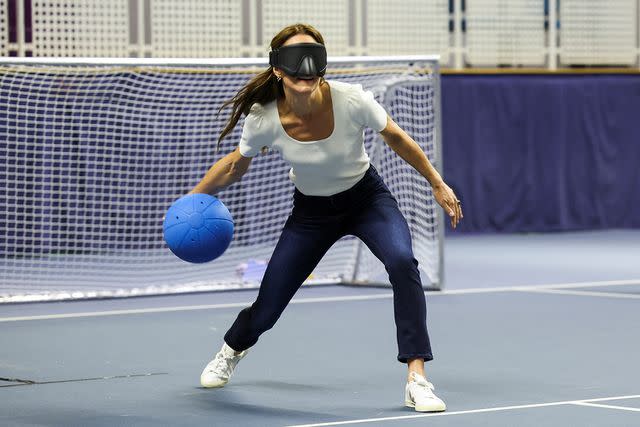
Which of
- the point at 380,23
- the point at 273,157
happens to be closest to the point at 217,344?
the point at 273,157

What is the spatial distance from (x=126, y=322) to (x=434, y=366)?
2711 millimetres

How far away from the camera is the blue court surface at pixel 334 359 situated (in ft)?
16.0

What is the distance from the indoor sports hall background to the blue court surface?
0.03 meters

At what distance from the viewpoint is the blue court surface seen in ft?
16.0

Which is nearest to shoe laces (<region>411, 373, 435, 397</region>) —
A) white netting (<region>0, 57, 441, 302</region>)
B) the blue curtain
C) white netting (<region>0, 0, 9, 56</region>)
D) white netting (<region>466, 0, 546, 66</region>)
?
white netting (<region>0, 57, 441, 302</region>)

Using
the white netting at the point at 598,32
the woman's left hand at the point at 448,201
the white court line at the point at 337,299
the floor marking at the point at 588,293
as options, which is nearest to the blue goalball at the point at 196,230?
the woman's left hand at the point at 448,201

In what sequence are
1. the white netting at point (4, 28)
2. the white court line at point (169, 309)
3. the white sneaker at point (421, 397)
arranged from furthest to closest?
the white netting at point (4, 28), the white court line at point (169, 309), the white sneaker at point (421, 397)

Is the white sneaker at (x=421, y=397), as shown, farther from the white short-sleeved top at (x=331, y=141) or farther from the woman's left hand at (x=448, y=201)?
the white short-sleeved top at (x=331, y=141)

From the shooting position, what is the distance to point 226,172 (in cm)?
528

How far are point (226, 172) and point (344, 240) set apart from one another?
7316 millimetres

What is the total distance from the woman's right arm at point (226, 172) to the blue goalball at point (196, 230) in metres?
0.08

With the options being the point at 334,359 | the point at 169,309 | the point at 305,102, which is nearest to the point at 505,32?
the point at 169,309

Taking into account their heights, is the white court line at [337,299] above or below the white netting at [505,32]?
below

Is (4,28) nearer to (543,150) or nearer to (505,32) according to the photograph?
(505,32)
